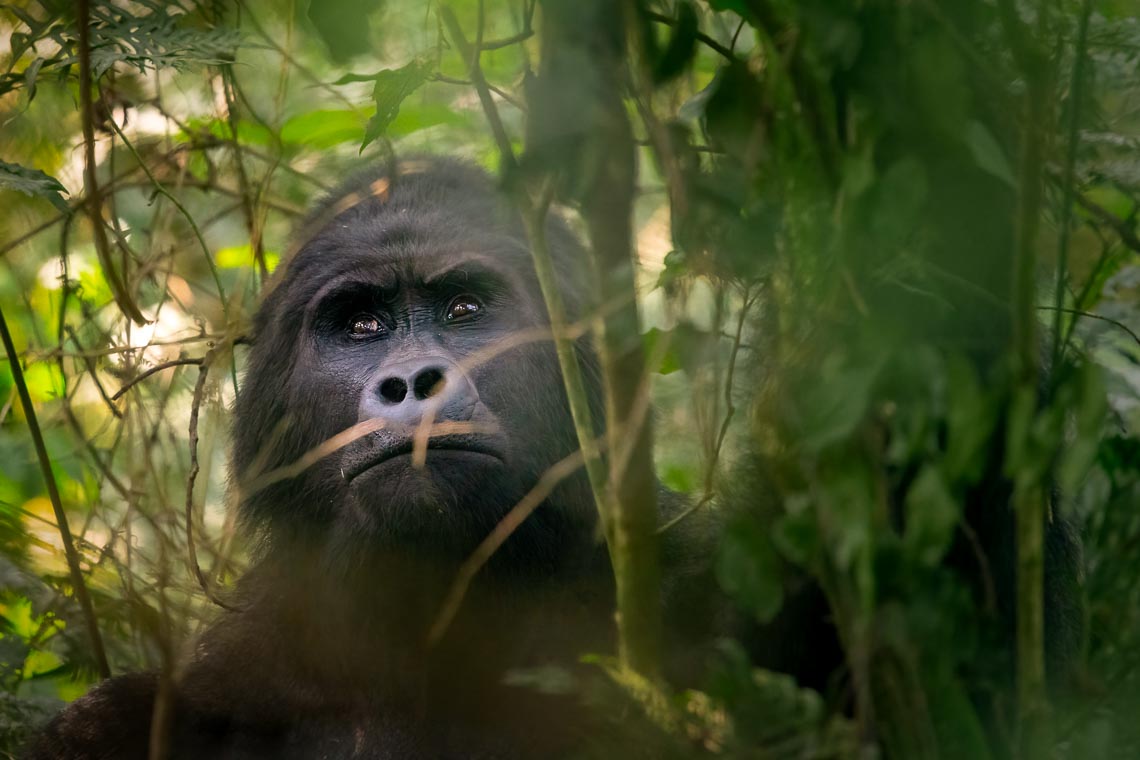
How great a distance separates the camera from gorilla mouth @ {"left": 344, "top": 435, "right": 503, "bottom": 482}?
9.94ft

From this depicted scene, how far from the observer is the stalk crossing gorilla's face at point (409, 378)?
3.06 meters

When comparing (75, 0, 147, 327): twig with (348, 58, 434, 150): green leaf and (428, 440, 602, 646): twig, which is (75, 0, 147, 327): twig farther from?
(428, 440, 602, 646): twig

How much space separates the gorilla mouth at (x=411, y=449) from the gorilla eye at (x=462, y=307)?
60cm

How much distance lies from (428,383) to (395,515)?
352 mm

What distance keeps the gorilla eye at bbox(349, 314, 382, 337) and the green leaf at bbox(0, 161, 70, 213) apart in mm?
856

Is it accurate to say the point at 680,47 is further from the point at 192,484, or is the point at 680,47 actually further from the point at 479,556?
the point at 192,484

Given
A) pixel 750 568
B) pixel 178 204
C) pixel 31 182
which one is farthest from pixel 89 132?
pixel 750 568

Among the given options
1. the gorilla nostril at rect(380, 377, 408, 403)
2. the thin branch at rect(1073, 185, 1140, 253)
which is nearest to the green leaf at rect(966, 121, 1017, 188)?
the thin branch at rect(1073, 185, 1140, 253)

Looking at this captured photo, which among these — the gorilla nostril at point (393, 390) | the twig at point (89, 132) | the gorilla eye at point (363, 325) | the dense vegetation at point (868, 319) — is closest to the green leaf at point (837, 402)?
the dense vegetation at point (868, 319)

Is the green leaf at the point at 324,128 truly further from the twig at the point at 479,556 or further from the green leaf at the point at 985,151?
the green leaf at the point at 985,151

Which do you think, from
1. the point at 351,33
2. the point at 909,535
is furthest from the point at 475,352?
the point at 909,535

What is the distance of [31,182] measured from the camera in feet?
10.3

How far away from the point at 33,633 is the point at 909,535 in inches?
138

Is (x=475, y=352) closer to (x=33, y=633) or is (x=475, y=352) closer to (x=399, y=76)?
(x=399, y=76)
